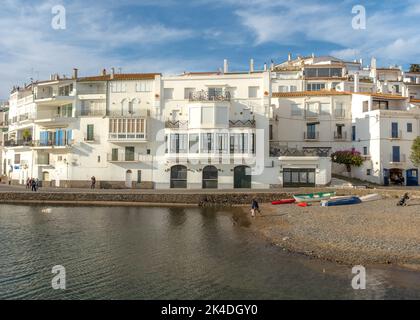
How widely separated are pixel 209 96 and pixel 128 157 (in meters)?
13.9

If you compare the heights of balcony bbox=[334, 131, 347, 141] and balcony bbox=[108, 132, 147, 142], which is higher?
balcony bbox=[334, 131, 347, 141]

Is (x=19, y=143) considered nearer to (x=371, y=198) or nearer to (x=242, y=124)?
(x=242, y=124)

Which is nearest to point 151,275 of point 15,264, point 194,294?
point 194,294

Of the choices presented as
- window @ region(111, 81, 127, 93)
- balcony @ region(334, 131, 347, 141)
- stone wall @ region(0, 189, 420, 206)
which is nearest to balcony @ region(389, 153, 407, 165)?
balcony @ region(334, 131, 347, 141)

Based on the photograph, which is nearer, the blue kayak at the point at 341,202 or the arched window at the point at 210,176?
the blue kayak at the point at 341,202

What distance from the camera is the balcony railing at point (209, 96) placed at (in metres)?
53.0

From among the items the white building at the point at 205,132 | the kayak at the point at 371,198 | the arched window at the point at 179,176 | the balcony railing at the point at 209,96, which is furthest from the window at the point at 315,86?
the kayak at the point at 371,198

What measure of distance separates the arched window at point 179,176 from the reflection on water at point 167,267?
21024 millimetres

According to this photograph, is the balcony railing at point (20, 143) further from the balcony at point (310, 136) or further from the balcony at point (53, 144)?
the balcony at point (310, 136)

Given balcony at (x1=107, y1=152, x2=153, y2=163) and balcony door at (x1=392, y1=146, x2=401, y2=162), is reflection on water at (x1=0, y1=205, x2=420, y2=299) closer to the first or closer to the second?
balcony at (x1=107, y1=152, x2=153, y2=163)

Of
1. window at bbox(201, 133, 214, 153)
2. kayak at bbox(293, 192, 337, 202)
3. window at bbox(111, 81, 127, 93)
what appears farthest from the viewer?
window at bbox(111, 81, 127, 93)

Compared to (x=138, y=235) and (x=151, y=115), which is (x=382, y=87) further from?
(x=138, y=235)

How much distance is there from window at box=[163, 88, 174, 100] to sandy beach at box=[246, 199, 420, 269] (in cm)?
2347

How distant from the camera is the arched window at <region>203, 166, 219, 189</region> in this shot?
53719 millimetres
